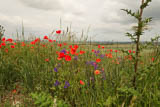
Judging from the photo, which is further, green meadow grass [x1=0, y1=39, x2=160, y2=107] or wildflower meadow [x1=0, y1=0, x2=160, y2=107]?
green meadow grass [x1=0, y1=39, x2=160, y2=107]

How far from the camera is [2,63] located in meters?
3.11

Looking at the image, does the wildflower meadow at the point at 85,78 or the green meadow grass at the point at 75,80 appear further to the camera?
the green meadow grass at the point at 75,80

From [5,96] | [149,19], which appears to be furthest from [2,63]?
[149,19]

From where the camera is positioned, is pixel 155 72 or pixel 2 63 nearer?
pixel 155 72

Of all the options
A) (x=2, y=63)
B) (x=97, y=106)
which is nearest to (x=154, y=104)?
(x=97, y=106)

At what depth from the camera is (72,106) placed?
7.02 ft

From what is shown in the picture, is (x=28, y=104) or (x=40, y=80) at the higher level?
(x=40, y=80)

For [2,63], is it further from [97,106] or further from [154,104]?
[154,104]

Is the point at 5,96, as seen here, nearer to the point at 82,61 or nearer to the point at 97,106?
the point at 82,61

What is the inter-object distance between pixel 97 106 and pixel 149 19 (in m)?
1.20

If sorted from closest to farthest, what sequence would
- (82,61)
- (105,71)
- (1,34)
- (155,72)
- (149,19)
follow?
(149,19)
(155,72)
(105,71)
(82,61)
(1,34)

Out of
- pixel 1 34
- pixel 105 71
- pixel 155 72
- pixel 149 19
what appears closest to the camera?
pixel 149 19

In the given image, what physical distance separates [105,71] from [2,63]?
2.33 meters

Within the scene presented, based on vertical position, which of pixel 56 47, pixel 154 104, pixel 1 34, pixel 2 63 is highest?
pixel 1 34
